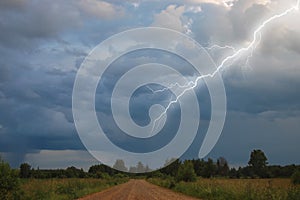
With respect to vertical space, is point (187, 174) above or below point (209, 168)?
below

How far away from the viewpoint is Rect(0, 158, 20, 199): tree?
Answer: 22500 mm

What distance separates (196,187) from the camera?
4231 centimetres

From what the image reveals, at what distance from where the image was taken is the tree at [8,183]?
22.5m

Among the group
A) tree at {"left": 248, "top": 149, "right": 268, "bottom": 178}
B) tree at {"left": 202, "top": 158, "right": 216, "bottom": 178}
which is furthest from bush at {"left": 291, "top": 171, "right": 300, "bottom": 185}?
tree at {"left": 202, "top": 158, "right": 216, "bottom": 178}

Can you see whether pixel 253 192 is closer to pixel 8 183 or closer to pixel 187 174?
pixel 8 183

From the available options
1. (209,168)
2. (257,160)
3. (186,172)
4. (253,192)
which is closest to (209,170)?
(209,168)

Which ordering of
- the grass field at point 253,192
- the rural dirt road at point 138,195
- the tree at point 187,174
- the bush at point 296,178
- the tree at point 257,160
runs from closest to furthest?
the grass field at point 253,192 → the rural dirt road at point 138,195 → the bush at point 296,178 → the tree at point 187,174 → the tree at point 257,160

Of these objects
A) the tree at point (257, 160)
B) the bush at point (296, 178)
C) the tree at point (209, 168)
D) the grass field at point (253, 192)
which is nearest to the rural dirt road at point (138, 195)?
the grass field at point (253, 192)

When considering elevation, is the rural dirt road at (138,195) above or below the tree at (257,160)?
below

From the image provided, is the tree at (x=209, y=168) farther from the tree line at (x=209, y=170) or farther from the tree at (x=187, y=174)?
the tree at (x=187, y=174)

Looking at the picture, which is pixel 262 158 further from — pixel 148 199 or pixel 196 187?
pixel 148 199

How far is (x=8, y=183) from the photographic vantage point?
2284cm

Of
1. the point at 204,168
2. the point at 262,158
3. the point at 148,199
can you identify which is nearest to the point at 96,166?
the point at 204,168

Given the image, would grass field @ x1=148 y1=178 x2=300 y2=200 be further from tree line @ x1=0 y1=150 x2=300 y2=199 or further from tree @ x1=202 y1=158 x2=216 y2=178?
tree @ x1=202 y1=158 x2=216 y2=178
